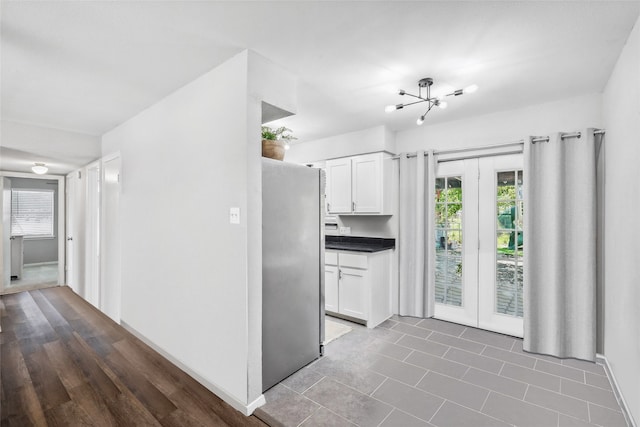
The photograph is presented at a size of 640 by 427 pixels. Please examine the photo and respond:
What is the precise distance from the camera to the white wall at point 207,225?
2.17 m

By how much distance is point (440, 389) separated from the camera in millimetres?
2381

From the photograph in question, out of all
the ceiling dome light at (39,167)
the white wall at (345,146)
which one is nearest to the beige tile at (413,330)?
the white wall at (345,146)

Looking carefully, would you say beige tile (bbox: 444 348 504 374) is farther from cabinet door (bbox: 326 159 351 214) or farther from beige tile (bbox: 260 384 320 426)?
cabinet door (bbox: 326 159 351 214)

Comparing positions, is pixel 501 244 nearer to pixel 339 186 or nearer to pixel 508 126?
pixel 508 126

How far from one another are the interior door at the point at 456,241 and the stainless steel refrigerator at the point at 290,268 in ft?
5.72

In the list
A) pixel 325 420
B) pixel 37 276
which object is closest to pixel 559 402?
pixel 325 420

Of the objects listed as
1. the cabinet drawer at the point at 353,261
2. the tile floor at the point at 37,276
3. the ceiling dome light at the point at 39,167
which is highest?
the ceiling dome light at the point at 39,167

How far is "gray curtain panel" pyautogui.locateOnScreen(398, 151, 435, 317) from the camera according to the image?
379 cm

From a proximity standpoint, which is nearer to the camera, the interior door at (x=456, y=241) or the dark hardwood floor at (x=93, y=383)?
the dark hardwood floor at (x=93, y=383)

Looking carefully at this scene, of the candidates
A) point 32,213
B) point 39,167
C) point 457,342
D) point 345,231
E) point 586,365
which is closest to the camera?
point 586,365

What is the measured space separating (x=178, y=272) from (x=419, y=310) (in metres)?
2.74

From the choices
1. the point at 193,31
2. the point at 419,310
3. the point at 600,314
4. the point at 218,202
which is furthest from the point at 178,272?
the point at 600,314

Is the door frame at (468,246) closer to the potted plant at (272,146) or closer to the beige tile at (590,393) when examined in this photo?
the beige tile at (590,393)

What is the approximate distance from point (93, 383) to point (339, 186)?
10.5 feet
